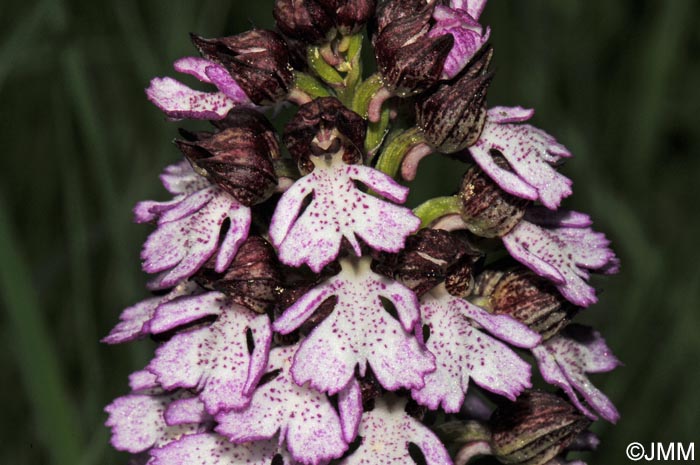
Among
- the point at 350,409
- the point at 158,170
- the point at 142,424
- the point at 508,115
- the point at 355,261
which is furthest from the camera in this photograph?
the point at 158,170

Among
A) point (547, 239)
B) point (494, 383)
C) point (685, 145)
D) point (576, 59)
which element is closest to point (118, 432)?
point (494, 383)

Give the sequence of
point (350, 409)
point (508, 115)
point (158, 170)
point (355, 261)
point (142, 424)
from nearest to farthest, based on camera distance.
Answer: point (350, 409) → point (355, 261) → point (508, 115) → point (142, 424) → point (158, 170)

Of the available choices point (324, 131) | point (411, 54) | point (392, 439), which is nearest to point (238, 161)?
point (324, 131)

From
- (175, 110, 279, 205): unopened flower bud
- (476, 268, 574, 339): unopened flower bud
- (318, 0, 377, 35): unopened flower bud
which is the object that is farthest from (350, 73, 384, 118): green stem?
(476, 268, 574, 339): unopened flower bud

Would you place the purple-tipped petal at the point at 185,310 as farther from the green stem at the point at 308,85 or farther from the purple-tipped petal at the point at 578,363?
the purple-tipped petal at the point at 578,363

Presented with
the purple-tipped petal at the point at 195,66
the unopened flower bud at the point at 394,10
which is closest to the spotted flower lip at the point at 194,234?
the purple-tipped petal at the point at 195,66

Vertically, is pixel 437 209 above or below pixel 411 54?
below

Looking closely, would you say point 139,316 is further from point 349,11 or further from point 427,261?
point 349,11

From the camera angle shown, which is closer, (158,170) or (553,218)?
(553,218)
